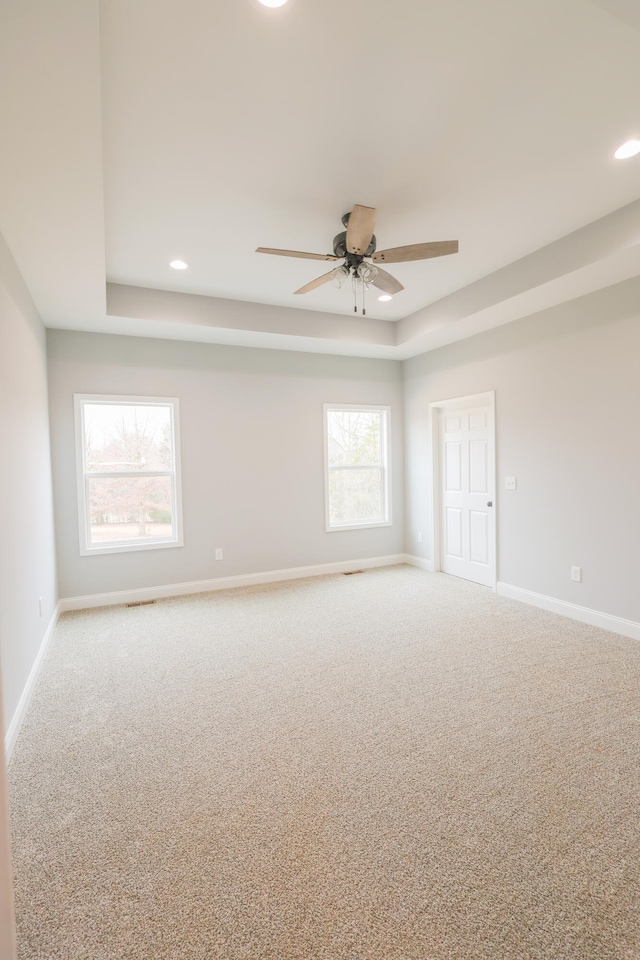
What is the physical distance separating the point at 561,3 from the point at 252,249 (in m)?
2.23

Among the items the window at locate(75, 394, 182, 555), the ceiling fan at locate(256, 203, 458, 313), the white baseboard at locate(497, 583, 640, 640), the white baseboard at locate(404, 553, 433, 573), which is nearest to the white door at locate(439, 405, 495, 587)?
the white baseboard at locate(404, 553, 433, 573)

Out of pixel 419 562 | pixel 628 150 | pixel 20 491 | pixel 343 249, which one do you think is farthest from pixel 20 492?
pixel 419 562

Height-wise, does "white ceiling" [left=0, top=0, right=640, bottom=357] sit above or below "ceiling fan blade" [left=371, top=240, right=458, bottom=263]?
above

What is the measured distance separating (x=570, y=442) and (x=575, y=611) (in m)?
1.45

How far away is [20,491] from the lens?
286 cm

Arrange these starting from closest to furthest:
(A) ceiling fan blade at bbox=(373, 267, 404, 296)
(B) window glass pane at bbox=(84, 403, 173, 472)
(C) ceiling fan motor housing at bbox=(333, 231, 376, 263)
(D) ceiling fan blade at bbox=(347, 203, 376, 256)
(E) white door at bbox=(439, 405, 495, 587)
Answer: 1. (D) ceiling fan blade at bbox=(347, 203, 376, 256)
2. (C) ceiling fan motor housing at bbox=(333, 231, 376, 263)
3. (A) ceiling fan blade at bbox=(373, 267, 404, 296)
4. (B) window glass pane at bbox=(84, 403, 173, 472)
5. (E) white door at bbox=(439, 405, 495, 587)

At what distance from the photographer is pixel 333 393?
5.52m

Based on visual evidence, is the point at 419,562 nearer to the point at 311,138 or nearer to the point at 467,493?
the point at 467,493

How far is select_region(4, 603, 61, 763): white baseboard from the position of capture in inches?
87.4

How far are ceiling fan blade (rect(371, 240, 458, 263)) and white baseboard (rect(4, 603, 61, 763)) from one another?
2.98 metres

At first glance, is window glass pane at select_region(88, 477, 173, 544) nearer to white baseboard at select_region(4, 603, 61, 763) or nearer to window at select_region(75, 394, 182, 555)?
window at select_region(75, 394, 182, 555)

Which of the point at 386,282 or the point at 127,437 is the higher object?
the point at 386,282

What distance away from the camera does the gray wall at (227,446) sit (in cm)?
435

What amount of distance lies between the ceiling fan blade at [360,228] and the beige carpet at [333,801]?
8.90ft
